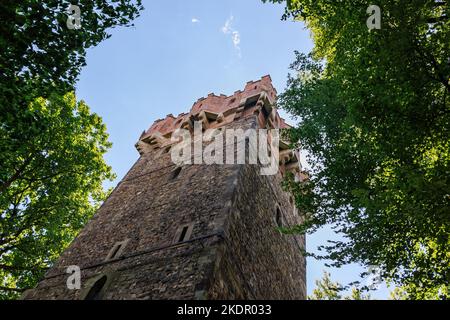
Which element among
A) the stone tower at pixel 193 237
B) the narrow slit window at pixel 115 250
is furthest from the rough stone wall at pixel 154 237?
the narrow slit window at pixel 115 250

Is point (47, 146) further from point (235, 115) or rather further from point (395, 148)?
point (395, 148)

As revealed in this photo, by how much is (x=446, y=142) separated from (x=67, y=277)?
31.0ft

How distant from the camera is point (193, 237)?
9.01 meters

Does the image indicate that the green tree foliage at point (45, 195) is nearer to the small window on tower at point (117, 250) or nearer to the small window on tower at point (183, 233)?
the small window on tower at point (117, 250)

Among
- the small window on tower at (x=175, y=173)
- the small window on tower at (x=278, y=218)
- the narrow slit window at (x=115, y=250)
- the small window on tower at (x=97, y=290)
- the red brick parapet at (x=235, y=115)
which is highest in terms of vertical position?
the red brick parapet at (x=235, y=115)

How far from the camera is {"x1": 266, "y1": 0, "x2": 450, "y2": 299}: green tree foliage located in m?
7.04

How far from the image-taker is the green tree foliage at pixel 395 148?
7.04 meters

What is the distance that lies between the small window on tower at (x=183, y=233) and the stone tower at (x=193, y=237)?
0.10 feet

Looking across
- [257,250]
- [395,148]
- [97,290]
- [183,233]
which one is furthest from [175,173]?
[395,148]

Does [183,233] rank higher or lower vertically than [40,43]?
lower

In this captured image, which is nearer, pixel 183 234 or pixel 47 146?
pixel 183 234

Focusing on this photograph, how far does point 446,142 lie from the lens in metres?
7.71

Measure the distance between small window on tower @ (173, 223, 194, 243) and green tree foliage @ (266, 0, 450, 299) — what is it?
8.93 feet

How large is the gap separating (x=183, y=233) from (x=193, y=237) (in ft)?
1.75
